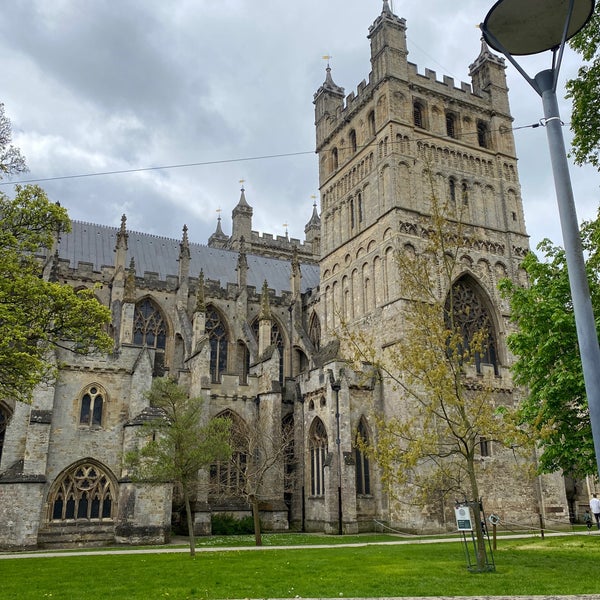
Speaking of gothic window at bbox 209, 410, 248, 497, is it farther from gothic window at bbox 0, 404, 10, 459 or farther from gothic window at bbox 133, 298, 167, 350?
gothic window at bbox 0, 404, 10, 459

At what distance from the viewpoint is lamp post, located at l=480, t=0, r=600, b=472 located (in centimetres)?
550

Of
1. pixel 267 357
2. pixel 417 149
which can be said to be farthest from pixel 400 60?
pixel 267 357

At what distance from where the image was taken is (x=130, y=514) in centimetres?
2266

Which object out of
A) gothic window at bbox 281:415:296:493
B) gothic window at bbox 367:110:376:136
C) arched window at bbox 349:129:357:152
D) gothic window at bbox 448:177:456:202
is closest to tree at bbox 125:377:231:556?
gothic window at bbox 281:415:296:493

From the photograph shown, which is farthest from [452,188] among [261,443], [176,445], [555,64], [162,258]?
[555,64]

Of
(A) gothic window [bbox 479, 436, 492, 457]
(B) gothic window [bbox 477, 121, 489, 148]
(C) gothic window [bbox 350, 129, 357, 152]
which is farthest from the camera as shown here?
(C) gothic window [bbox 350, 129, 357, 152]

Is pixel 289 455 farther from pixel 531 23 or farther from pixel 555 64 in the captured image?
pixel 531 23

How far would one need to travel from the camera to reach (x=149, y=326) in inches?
1442

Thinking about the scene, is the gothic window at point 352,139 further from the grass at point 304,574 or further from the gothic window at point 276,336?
the grass at point 304,574

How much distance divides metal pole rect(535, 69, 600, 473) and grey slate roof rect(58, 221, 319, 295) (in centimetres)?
3429

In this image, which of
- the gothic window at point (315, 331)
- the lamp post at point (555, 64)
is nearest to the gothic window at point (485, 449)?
the gothic window at point (315, 331)

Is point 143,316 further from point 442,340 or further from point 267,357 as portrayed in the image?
point 442,340

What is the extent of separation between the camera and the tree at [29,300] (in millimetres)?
14820

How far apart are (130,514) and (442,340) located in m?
14.6
